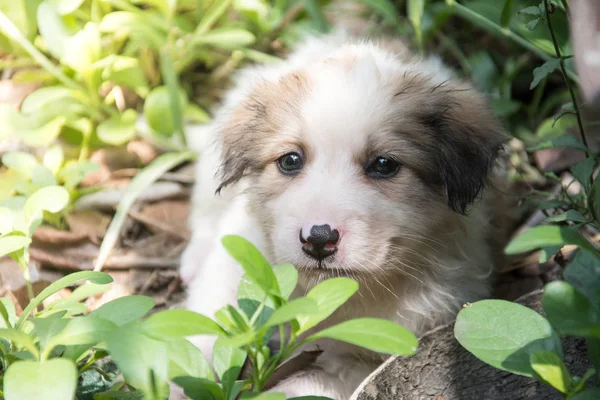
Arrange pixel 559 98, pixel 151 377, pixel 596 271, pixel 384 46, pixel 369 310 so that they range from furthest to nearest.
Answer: pixel 559 98 < pixel 384 46 < pixel 369 310 < pixel 596 271 < pixel 151 377

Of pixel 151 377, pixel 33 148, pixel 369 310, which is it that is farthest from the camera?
pixel 33 148

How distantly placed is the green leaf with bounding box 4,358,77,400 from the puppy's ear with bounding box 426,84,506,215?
1.35 metres

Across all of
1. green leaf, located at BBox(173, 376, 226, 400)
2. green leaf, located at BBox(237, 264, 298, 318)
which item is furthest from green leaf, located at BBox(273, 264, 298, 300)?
green leaf, located at BBox(173, 376, 226, 400)

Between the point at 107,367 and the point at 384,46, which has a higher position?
the point at 384,46

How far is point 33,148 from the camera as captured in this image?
342cm

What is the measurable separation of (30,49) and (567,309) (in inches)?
110

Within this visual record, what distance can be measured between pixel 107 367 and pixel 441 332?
1.06m

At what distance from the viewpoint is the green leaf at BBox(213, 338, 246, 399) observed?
1666 millimetres

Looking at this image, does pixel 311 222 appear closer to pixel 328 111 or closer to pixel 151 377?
pixel 328 111

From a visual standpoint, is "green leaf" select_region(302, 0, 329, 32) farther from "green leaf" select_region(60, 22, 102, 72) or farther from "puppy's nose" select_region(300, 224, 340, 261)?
"puppy's nose" select_region(300, 224, 340, 261)

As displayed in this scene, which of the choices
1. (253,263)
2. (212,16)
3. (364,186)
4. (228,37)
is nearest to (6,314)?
(253,263)

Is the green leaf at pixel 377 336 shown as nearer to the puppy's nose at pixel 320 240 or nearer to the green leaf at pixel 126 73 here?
A: the puppy's nose at pixel 320 240

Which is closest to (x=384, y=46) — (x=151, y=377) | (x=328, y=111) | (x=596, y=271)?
(x=328, y=111)

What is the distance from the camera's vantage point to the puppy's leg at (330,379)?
7.63ft
